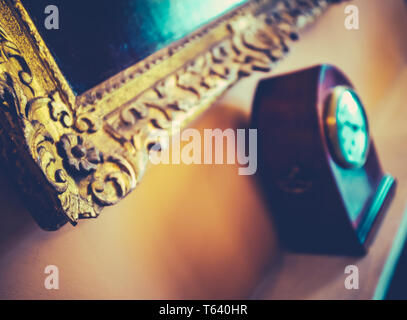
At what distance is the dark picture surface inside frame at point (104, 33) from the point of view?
1.30ft

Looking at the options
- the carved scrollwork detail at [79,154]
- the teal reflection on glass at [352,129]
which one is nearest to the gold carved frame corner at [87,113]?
the carved scrollwork detail at [79,154]

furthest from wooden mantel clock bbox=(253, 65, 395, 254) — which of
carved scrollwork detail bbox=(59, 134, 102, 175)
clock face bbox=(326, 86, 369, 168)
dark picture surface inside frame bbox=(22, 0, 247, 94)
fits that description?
carved scrollwork detail bbox=(59, 134, 102, 175)

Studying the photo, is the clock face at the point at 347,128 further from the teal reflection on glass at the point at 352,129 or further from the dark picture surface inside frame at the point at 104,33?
the dark picture surface inside frame at the point at 104,33

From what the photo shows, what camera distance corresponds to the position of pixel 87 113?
15.8 inches

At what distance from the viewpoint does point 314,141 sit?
1.95ft

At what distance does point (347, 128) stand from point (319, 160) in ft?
0.39

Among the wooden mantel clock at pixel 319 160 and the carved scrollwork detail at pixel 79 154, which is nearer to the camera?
the carved scrollwork detail at pixel 79 154

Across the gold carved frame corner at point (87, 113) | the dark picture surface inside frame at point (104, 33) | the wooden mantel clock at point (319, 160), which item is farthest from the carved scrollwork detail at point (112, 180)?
the wooden mantel clock at point (319, 160)

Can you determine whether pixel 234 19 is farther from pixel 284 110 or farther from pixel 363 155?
pixel 363 155

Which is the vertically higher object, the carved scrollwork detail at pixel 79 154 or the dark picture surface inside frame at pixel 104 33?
the dark picture surface inside frame at pixel 104 33

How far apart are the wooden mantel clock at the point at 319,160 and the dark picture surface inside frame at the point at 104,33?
270 mm

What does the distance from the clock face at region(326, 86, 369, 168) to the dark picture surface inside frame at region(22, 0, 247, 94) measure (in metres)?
0.35

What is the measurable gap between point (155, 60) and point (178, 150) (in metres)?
0.17

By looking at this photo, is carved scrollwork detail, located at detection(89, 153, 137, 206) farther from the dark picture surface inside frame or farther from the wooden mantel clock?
the wooden mantel clock
